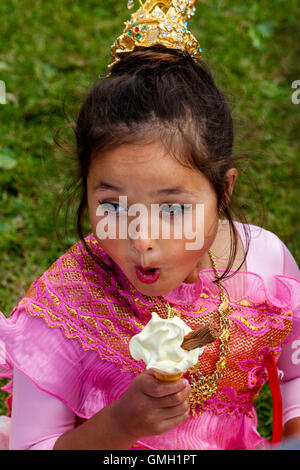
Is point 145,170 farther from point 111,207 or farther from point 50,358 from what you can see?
Result: point 50,358

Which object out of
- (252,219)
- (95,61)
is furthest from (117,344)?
(95,61)

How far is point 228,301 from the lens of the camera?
4.33 ft

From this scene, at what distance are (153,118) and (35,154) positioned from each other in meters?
1.42

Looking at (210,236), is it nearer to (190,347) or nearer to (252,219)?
(190,347)

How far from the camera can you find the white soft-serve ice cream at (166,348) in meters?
0.96

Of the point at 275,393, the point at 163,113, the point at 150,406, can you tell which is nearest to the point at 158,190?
the point at 163,113

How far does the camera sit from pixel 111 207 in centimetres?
Result: 109

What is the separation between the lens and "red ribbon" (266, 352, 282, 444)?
1371 millimetres

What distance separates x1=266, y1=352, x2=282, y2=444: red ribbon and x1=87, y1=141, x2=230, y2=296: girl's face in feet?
1.24

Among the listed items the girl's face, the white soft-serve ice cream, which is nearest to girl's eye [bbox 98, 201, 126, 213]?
the girl's face

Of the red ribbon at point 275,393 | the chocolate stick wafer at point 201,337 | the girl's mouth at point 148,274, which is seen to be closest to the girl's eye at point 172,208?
the girl's mouth at point 148,274

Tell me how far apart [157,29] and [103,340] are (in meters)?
0.61

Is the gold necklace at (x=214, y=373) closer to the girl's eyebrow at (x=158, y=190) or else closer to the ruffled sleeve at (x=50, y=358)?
the ruffled sleeve at (x=50, y=358)

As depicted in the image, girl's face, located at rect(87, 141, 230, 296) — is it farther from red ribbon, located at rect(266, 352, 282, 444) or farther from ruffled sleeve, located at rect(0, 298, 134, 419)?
red ribbon, located at rect(266, 352, 282, 444)
